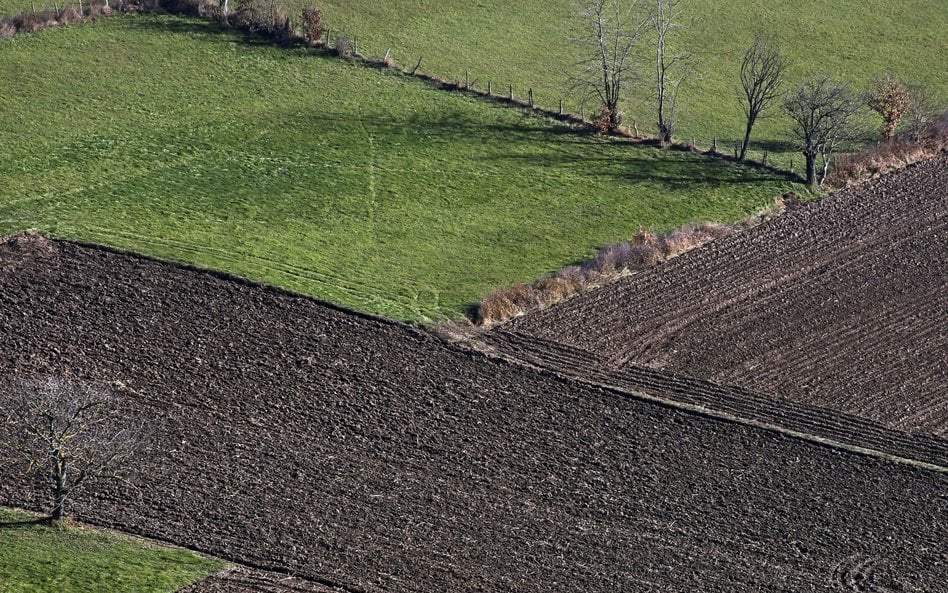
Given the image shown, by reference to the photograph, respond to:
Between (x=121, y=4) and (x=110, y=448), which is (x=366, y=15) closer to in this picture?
(x=121, y=4)

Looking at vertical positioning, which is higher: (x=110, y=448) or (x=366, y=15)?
(x=366, y=15)

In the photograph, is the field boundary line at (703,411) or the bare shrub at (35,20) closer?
the field boundary line at (703,411)

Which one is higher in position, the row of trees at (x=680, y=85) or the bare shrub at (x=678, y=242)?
the row of trees at (x=680, y=85)

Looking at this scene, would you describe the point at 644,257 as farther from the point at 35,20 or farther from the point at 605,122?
the point at 35,20

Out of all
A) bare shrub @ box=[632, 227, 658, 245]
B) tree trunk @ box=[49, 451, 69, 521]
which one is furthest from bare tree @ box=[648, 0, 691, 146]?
tree trunk @ box=[49, 451, 69, 521]

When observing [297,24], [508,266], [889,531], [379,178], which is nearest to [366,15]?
[297,24]

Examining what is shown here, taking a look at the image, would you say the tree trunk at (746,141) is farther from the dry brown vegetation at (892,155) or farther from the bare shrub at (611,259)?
the bare shrub at (611,259)

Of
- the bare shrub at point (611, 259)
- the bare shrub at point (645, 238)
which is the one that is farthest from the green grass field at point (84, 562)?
the bare shrub at point (645, 238)
